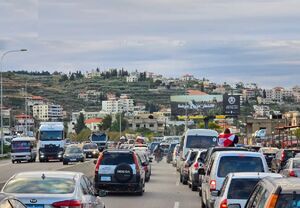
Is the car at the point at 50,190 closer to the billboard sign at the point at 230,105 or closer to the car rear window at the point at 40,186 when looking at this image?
the car rear window at the point at 40,186

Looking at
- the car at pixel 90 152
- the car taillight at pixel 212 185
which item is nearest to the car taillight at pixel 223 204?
the car taillight at pixel 212 185

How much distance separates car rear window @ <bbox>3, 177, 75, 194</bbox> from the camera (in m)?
15.9

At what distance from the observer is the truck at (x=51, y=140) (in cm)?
7312

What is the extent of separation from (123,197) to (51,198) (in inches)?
619

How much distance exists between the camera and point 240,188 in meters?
17.1

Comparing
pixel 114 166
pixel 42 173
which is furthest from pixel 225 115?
pixel 42 173

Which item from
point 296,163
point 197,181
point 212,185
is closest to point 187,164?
point 197,181

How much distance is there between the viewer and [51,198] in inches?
611

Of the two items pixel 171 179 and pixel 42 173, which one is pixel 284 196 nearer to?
pixel 42 173

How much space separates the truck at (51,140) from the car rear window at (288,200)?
210 ft

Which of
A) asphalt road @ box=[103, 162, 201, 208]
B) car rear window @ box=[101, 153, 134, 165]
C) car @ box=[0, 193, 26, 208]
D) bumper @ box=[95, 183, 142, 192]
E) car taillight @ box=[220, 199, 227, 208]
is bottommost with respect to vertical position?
asphalt road @ box=[103, 162, 201, 208]

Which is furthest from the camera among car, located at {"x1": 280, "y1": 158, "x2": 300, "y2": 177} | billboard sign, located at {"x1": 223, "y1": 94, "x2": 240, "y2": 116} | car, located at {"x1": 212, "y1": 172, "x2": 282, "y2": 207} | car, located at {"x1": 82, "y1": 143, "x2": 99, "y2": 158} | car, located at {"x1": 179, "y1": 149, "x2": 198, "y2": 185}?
billboard sign, located at {"x1": 223, "y1": 94, "x2": 240, "y2": 116}

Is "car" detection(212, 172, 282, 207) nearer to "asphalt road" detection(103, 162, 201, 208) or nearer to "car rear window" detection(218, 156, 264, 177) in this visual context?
"car rear window" detection(218, 156, 264, 177)

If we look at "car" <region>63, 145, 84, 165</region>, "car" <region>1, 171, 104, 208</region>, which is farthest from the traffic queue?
"car" <region>63, 145, 84, 165</region>
